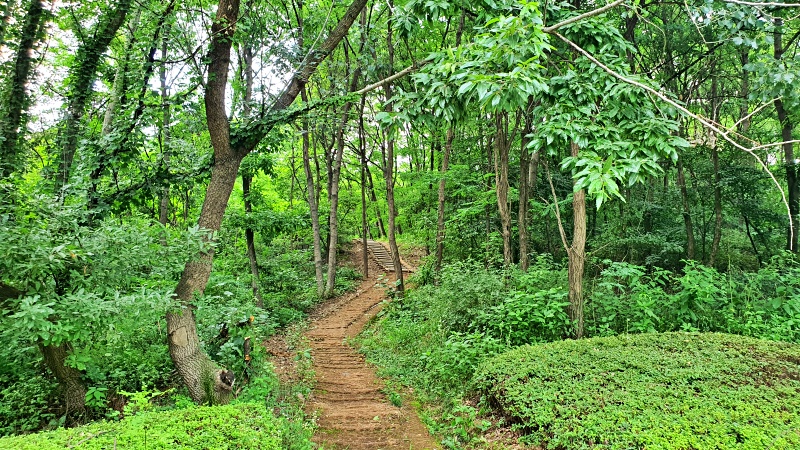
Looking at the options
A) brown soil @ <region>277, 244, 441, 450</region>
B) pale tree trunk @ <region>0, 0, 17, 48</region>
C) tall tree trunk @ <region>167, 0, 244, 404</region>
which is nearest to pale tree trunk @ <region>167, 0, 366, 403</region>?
tall tree trunk @ <region>167, 0, 244, 404</region>

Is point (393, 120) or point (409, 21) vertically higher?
point (409, 21)

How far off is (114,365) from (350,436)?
10.1ft

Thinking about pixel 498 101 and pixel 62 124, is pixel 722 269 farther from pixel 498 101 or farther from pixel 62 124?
pixel 62 124

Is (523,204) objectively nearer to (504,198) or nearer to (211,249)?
(504,198)

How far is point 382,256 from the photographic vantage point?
21.6 metres

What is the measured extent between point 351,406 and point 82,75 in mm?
5604

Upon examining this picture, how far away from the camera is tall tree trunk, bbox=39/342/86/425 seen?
4.34m

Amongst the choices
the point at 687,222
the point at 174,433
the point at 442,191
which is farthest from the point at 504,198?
the point at 174,433

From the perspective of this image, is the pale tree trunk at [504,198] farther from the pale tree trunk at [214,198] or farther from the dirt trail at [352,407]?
the pale tree trunk at [214,198]

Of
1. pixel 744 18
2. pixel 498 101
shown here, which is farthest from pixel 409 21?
pixel 744 18

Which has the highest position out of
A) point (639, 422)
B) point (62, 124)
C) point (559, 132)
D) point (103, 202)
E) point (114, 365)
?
point (62, 124)

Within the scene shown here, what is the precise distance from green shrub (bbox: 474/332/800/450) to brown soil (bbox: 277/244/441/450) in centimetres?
116

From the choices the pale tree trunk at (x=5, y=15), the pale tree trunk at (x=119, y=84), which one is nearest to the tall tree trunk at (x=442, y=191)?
the pale tree trunk at (x=119, y=84)

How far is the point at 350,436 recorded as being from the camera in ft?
16.4
